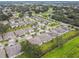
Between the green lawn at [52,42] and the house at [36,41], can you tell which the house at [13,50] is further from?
the green lawn at [52,42]

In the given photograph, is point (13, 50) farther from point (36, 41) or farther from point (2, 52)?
point (36, 41)

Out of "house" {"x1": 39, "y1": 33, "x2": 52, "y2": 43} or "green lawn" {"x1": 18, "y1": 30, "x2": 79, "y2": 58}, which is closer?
"green lawn" {"x1": 18, "y1": 30, "x2": 79, "y2": 58}

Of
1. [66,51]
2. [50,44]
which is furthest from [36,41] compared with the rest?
[66,51]

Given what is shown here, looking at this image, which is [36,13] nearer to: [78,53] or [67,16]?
[67,16]

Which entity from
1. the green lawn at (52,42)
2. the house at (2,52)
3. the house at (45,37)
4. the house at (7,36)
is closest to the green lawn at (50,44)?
the green lawn at (52,42)

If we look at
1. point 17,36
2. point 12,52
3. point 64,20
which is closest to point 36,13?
point 64,20

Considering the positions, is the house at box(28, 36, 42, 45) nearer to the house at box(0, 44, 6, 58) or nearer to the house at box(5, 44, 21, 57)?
the house at box(5, 44, 21, 57)

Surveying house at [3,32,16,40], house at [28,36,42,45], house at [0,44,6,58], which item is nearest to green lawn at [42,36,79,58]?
house at [28,36,42,45]
